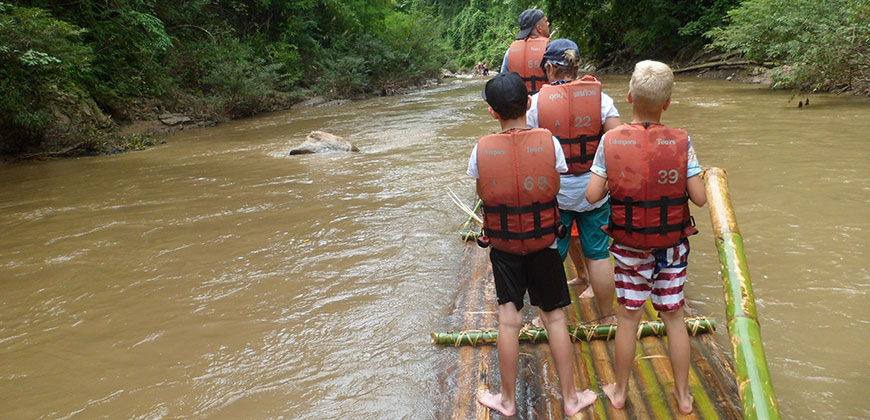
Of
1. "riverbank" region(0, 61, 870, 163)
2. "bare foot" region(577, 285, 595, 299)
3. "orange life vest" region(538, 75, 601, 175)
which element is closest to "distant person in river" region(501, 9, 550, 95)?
"orange life vest" region(538, 75, 601, 175)

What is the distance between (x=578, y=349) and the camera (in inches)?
115

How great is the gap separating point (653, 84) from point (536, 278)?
3.08 ft

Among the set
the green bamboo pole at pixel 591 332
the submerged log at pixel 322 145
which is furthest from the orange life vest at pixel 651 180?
the submerged log at pixel 322 145

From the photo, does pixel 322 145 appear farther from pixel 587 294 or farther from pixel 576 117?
pixel 576 117

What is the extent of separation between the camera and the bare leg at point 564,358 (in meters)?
2.41

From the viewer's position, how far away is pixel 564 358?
2406 millimetres

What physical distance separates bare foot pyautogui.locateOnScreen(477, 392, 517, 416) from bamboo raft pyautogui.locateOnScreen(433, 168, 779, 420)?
0.03m

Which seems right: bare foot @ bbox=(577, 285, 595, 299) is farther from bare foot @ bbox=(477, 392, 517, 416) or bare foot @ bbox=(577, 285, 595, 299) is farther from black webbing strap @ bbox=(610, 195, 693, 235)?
black webbing strap @ bbox=(610, 195, 693, 235)

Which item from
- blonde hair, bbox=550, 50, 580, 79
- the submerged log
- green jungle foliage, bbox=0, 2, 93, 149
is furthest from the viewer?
the submerged log

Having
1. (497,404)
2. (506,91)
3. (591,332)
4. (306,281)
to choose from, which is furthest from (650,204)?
(306,281)

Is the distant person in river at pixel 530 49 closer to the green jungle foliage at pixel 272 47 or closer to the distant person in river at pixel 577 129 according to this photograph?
the distant person in river at pixel 577 129

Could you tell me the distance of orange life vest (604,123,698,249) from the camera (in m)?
2.21

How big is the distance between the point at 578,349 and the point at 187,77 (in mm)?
17879

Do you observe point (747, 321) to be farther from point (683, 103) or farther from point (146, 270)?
point (683, 103)
